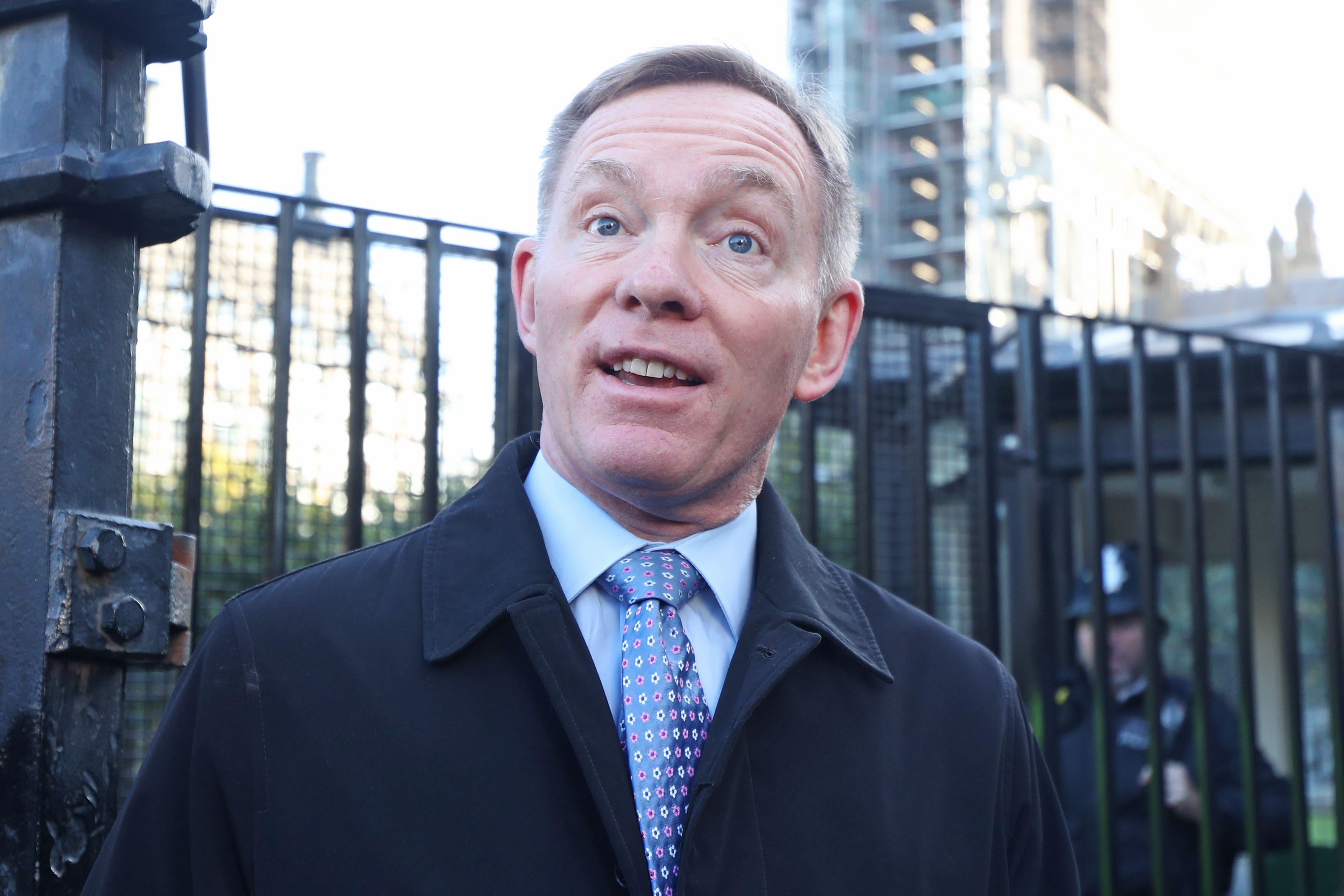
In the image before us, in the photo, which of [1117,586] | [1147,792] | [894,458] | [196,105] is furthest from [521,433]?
[1117,586]

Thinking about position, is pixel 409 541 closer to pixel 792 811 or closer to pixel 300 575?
pixel 300 575

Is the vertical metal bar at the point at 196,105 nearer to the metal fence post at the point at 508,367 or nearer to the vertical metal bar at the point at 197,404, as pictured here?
the vertical metal bar at the point at 197,404

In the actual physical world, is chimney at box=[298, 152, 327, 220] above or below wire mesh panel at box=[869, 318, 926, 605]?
above

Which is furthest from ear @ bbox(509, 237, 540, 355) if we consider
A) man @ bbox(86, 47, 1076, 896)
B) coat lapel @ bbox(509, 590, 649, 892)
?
coat lapel @ bbox(509, 590, 649, 892)

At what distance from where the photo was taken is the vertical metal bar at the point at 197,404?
2475 millimetres

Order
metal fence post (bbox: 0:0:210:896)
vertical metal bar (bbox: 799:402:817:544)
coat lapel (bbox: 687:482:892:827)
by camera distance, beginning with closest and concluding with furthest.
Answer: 1. metal fence post (bbox: 0:0:210:896)
2. coat lapel (bbox: 687:482:892:827)
3. vertical metal bar (bbox: 799:402:817:544)

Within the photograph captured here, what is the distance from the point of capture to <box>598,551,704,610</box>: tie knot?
1769 mm

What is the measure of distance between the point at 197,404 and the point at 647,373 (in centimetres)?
115

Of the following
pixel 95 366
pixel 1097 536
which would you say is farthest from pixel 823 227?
pixel 1097 536

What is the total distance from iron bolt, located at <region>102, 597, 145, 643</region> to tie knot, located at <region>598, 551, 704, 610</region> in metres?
0.60

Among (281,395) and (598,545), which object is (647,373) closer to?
(598,545)

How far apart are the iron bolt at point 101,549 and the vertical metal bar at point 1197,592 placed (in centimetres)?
304

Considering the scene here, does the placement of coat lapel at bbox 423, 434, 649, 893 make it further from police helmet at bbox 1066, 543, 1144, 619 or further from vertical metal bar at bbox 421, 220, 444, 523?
police helmet at bbox 1066, 543, 1144, 619

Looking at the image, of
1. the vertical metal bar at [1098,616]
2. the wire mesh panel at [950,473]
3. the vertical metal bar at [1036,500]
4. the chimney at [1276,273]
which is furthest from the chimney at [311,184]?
the chimney at [1276,273]
